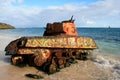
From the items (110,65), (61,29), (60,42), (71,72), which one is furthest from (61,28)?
(71,72)

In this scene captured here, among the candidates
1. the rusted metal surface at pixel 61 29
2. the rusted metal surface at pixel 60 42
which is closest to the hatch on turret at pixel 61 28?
the rusted metal surface at pixel 61 29

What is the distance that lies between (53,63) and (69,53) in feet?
5.64

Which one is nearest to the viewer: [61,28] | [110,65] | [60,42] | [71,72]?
[71,72]

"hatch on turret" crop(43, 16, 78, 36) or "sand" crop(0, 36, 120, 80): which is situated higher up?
"hatch on turret" crop(43, 16, 78, 36)

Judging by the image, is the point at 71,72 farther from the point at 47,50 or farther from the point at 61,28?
the point at 61,28

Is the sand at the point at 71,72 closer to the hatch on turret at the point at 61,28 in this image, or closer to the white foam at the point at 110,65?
the white foam at the point at 110,65

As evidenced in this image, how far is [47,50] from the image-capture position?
40.9 feet

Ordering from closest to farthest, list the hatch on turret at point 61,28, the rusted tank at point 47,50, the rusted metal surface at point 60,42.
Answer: the rusted tank at point 47,50, the rusted metal surface at point 60,42, the hatch on turret at point 61,28

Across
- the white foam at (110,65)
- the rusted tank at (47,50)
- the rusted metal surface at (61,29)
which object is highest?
the rusted metal surface at (61,29)

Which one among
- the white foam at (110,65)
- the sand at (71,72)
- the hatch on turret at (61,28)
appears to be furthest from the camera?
the hatch on turret at (61,28)

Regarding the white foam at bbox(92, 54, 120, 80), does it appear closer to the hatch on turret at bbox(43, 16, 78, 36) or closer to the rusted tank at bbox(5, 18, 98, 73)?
the rusted tank at bbox(5, 18, 98, 73)

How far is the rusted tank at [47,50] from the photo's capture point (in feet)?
39.5

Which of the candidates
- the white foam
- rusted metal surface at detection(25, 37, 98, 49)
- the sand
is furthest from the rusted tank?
the white foam

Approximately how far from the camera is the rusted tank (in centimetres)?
1204
